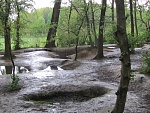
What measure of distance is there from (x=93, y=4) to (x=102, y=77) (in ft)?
32.2

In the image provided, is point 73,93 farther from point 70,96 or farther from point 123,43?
point 123,43

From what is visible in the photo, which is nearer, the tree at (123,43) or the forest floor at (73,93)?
the tree at (123,43)

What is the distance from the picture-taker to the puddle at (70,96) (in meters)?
8.97

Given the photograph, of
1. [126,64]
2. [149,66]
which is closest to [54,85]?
[149,66]

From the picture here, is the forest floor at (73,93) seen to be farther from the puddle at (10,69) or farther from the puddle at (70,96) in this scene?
the puddle at (10,69)

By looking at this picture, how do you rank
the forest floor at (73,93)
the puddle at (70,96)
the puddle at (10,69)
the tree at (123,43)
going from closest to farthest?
the tree at (123,43), the forest floor at (73,93), the puddle at (70,96), the puddle at (10,69)

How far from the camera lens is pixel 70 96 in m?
9.42

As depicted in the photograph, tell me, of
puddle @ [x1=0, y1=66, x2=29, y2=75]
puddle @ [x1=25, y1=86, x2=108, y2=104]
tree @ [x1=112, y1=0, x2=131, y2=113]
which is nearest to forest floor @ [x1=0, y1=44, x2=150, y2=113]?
puddle @ [x1=25, y1=86, x2=108, y2=104]

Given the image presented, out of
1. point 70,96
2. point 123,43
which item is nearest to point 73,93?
point 70,96

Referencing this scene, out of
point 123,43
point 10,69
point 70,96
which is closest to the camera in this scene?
point 123,43

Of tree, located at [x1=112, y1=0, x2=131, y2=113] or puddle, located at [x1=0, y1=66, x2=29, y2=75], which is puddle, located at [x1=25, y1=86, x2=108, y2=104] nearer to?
tree, located at [x1=112, y1=0, x2=131, y2=113]

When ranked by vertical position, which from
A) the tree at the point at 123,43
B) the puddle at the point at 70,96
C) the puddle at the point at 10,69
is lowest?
the puddle at the point at 70,96

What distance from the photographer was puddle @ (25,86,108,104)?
8969mm

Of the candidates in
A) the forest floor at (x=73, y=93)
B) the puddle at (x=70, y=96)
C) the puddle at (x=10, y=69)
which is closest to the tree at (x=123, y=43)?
the forest floor at (x=73, y=93)
